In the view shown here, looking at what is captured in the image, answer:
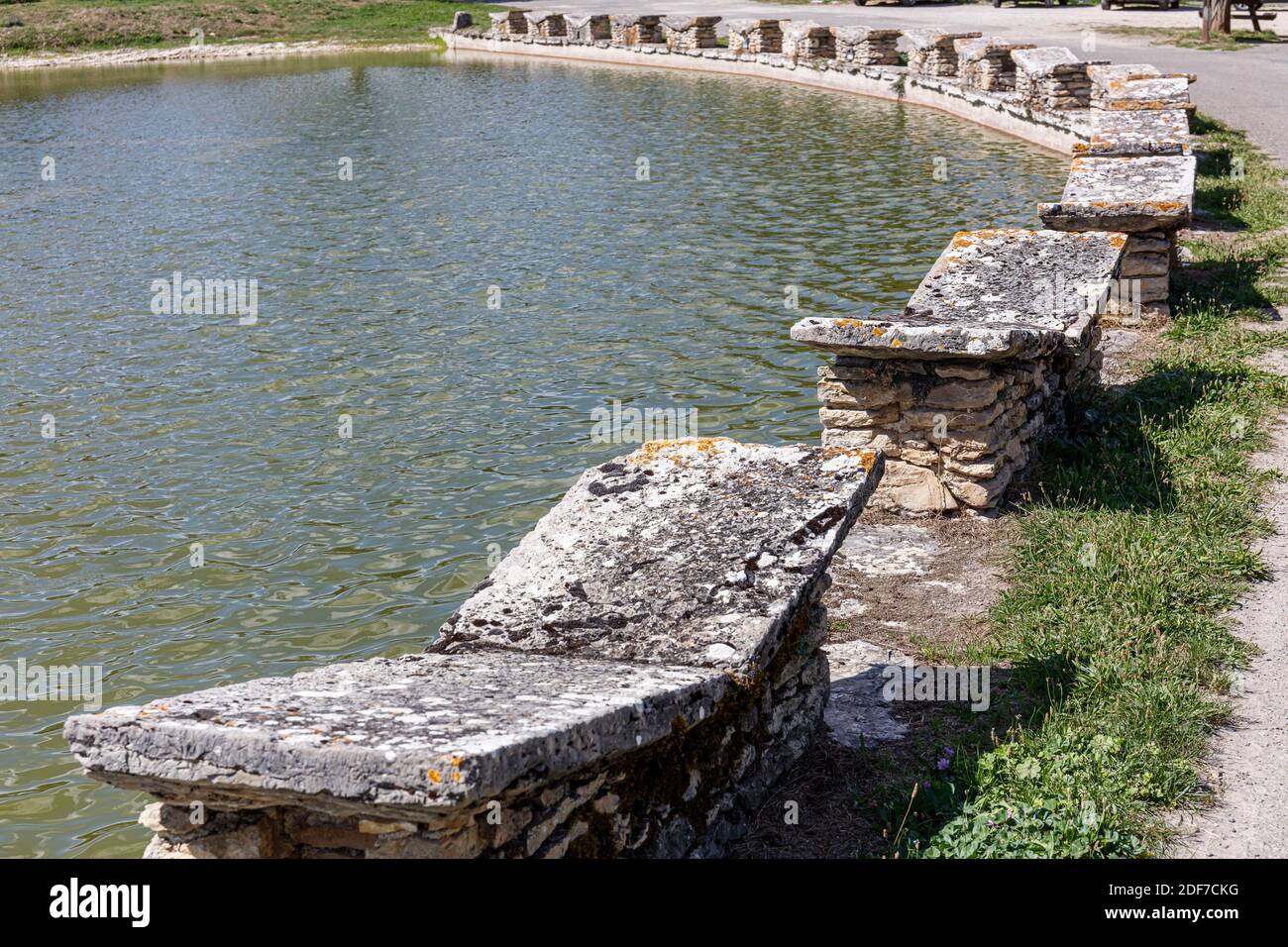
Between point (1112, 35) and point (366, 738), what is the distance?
2909cm

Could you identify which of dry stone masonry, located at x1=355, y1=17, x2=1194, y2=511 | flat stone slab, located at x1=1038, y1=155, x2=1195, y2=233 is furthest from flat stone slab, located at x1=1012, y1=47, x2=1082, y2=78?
flat stone slab, located at x1=1038, y1=155, x2=1195, y2=233

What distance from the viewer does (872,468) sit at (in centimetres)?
516

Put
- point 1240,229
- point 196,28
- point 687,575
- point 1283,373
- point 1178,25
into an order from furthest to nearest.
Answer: point 196,28 < point 1178,25 < point 1240,229 < point 1283,373 < point 687,575

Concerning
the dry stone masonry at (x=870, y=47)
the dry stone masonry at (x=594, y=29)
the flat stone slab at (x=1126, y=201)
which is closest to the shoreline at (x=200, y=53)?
the dry stone masonry at (x=594, y=29)

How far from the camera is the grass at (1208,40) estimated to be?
2573 cm

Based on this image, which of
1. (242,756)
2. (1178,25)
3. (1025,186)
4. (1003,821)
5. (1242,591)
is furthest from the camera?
(1178,25)

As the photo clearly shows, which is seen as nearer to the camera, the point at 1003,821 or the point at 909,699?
the point at 1003,821

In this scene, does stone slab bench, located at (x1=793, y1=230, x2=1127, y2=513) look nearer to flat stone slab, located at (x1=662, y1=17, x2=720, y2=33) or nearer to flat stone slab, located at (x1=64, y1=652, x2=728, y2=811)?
flat stone slab, located at (x1=64, y1=652, x2=728, y2=811)

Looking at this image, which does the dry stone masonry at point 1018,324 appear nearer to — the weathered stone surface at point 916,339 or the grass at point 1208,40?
the weathered stone surface at point 916,339

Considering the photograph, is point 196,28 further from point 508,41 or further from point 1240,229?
point 1240,229

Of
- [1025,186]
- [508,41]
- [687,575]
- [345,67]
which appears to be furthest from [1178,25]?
[687,575]

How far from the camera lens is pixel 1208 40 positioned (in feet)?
85.2
